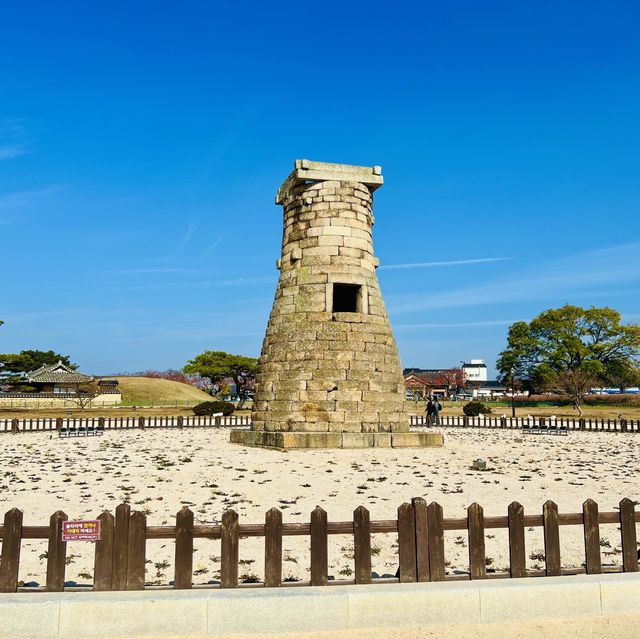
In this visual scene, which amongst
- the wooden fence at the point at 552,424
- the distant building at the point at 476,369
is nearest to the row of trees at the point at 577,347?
the wooden fence at the point at 552,424

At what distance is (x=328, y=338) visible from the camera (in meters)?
16.2

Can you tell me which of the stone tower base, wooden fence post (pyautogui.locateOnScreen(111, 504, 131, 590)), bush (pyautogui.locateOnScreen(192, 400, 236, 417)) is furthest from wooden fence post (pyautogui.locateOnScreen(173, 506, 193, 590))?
bush (pyautogui.locateOnScreen(192, 400, 236, 417))

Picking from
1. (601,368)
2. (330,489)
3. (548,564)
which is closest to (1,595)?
(548,564)

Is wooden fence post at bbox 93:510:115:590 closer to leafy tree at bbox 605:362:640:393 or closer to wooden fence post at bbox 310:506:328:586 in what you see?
wooden fence post at bbox 310:506:328:586

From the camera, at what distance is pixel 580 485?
1023cm

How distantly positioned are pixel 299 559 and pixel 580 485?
21.9ft

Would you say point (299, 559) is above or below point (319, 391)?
below

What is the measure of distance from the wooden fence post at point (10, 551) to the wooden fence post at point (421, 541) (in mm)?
3063

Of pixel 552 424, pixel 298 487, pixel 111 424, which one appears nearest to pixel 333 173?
pixel 298 487

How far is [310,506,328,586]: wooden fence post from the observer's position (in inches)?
166

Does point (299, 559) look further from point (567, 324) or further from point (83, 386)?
point (567, 324)

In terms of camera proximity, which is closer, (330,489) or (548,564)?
(548,564)

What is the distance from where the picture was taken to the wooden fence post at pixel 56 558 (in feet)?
13.7

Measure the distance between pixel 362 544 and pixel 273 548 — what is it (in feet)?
2.29
